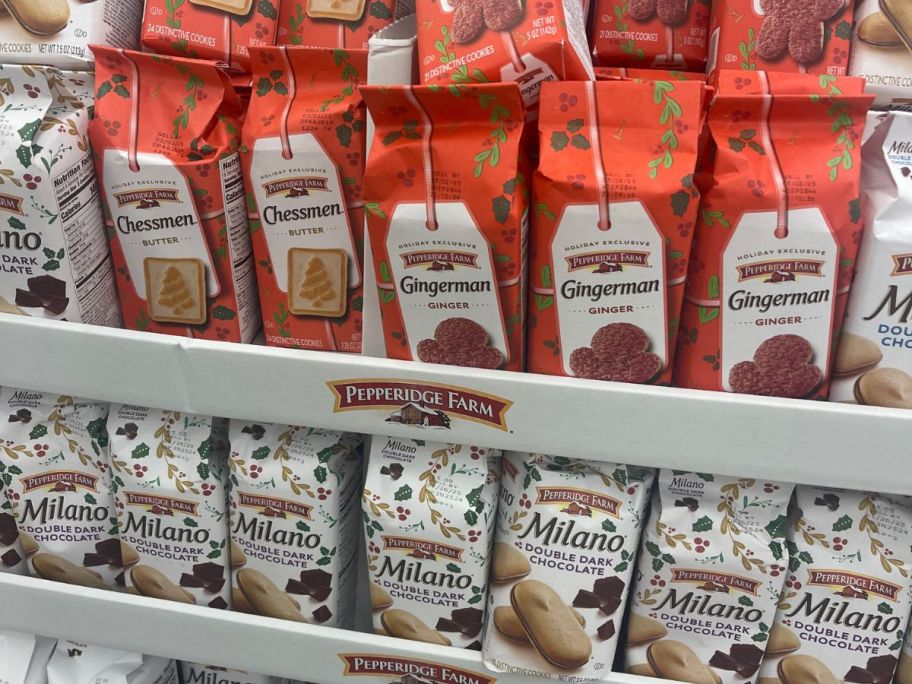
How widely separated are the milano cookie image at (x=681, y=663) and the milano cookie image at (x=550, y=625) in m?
0.13

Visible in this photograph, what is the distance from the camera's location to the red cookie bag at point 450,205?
93cm

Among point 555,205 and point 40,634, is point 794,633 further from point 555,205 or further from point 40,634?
point 40,634

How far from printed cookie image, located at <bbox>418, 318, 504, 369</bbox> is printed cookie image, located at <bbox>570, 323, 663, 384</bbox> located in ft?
0.38

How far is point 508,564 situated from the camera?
1.13m

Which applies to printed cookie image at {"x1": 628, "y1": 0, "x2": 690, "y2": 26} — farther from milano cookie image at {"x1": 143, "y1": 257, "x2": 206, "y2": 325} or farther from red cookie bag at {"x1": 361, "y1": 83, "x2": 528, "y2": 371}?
milano cookie image at {"x1": 143, "y1": 257, "x2": 206, "y2": 325}

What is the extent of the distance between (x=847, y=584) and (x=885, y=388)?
11.9 inches

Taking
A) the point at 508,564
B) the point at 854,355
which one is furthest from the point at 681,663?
the point at 854,355

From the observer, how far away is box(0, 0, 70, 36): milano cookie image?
3.59ft

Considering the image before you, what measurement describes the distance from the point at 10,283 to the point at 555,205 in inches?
32.8

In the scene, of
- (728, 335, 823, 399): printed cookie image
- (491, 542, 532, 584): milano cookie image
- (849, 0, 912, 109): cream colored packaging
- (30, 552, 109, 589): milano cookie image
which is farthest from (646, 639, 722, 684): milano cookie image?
(30, 552, 109, 589): milano cookie image

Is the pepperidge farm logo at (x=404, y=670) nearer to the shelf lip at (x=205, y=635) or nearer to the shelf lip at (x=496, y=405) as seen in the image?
the shelf lip at (x=205, y=635)

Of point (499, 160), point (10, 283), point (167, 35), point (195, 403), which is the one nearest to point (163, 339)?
point (195, 403)

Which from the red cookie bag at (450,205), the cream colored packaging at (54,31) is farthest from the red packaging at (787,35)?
the cream colored packaging at (54,31)

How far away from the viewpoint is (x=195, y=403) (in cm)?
112
